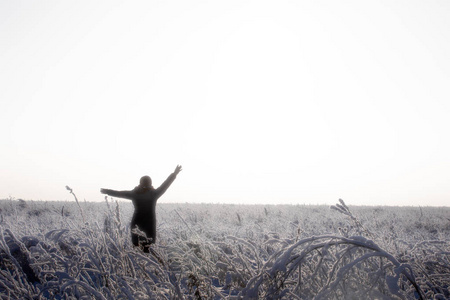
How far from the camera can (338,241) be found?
126cm

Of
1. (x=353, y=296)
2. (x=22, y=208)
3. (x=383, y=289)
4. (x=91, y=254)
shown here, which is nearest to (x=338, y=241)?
(x=353, y=296)

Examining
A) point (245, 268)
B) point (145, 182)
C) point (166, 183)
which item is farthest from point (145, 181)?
point (245, 268)

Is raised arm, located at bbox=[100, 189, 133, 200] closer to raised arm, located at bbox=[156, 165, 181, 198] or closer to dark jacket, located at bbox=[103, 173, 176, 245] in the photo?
dark jacket, located at bbox=[103, 173, 176, 245]

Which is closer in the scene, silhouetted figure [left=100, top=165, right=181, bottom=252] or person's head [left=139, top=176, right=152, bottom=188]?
silhouetted figure [left=100, top=165, right=181, bottom=252]

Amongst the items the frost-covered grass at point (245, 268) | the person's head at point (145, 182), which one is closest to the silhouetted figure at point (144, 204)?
the person's head at point (145, 182)

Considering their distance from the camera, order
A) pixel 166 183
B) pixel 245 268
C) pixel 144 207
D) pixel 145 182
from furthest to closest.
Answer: pixel 166 183 < pixel 145 182 < pixel 144 207 < pixel 245 268

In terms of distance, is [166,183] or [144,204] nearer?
[144,204]

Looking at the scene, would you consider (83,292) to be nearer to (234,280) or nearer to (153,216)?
(234,280)

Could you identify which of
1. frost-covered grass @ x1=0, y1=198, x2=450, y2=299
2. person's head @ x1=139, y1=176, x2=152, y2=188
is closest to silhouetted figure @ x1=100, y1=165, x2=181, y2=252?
person's head @ x1=139, y1=176, x2=152, y2=188

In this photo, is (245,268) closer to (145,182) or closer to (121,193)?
(145,182)

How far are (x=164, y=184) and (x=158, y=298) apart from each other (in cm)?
486

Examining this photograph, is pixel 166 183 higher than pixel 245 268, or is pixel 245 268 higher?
pixel 166 183

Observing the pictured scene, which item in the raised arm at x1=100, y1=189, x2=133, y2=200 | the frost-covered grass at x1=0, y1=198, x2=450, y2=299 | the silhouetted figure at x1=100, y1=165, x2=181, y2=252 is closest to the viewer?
the frost-covered grass at x1=0, y1=198, x2=450, y2=299

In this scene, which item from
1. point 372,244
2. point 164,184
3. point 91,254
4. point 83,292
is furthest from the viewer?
point 164,184
